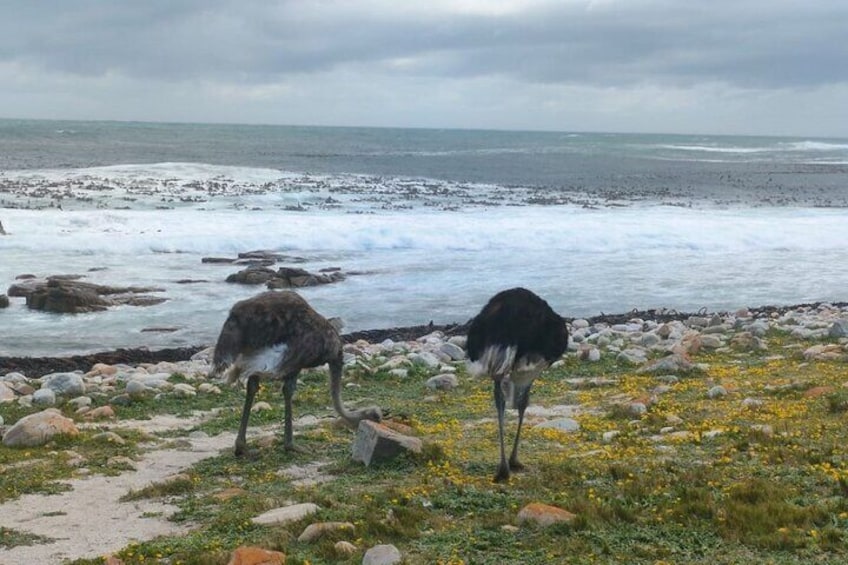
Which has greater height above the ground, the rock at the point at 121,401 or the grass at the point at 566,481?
the grass at the point at 566,481

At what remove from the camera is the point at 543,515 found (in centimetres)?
754

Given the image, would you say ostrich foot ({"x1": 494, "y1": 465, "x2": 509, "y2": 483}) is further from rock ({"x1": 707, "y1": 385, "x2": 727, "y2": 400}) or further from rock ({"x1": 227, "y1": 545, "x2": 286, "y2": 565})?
rock ({"x1": 707, "y1": 385, "x2": 727, "y2": 400})

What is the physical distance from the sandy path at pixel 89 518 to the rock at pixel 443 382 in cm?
480

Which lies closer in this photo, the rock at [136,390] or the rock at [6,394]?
the rock at [6,394]

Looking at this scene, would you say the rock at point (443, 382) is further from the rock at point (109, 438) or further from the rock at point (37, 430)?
the rock at point (37, 430)

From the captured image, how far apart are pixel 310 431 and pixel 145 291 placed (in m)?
14.5

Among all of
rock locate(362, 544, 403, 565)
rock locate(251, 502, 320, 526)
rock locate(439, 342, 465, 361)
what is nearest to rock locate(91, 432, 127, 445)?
rock locate(251, 502, 320, 526)

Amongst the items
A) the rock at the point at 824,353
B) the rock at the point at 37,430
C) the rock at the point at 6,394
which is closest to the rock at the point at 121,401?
the rock at the point at 6,394

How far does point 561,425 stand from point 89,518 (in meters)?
5.35

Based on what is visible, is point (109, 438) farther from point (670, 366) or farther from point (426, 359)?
point (670, 366)

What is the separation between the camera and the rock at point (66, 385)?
44.6 ft

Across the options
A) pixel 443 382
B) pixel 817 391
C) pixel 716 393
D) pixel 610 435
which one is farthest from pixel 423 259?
pixel 610 435

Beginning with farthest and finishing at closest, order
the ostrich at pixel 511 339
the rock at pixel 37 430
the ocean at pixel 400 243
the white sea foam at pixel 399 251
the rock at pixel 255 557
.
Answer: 1. the ocean at pixel 400 243
2. the white sea foam at pixel 399 251
3. the rock at pixel 37 430
4. the ostrich at pixel 511 339
5. the rock at pixel 255 557

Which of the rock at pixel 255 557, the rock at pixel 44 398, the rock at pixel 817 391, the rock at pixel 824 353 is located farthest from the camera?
the rock at pixel 824 353
